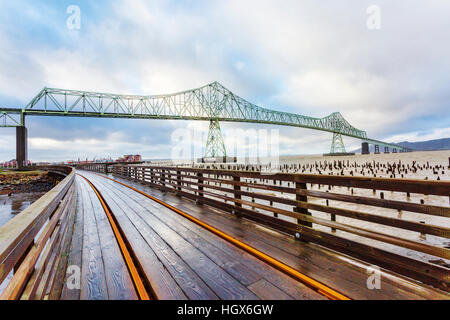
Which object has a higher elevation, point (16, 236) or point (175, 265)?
point (16, 236)

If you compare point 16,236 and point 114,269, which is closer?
point 16,236

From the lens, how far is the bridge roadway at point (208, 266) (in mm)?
2256

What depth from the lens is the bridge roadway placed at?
88.8 inches

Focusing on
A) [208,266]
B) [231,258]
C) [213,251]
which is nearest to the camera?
[208,266]

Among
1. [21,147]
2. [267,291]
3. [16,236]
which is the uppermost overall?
[21,147]

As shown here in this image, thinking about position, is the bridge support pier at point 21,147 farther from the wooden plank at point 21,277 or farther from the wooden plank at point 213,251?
the wooden plank at point 21,277

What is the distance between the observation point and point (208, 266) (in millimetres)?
2842

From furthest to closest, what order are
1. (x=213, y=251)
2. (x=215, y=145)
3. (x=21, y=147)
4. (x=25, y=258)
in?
(x=215, y=145) < (x=21, y=147) < (x=213, y=251) < (x=25, y=258)

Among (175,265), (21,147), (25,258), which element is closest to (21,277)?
(25,258)

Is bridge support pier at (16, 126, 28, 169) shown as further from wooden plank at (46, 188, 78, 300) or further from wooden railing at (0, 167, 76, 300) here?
wooden railing at (0, 167, 76, 300)

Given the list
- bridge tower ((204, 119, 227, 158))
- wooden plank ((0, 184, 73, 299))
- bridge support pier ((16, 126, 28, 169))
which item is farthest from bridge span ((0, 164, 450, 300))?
bridge tower ((204, 119, 227, 158))

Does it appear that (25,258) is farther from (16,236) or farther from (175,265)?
(175,265)

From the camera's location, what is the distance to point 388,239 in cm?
256
